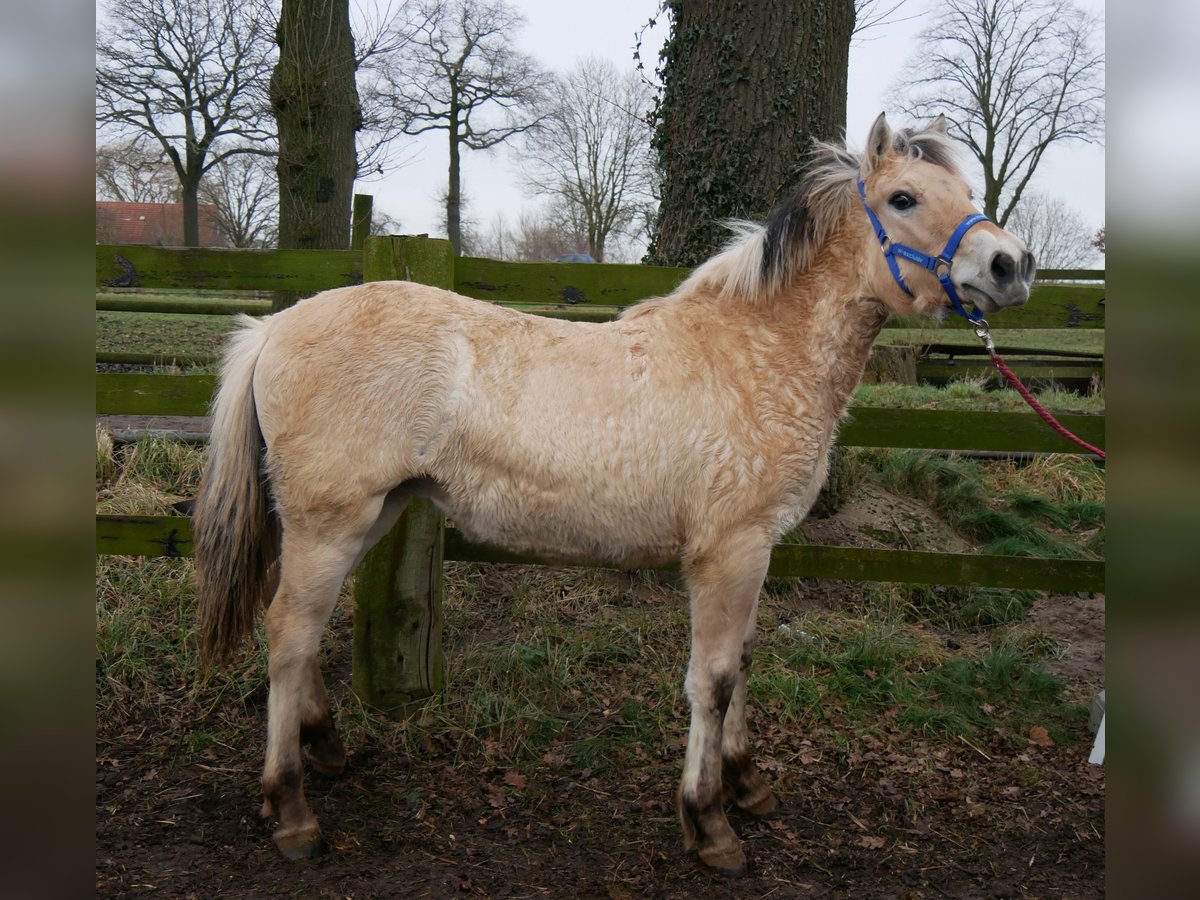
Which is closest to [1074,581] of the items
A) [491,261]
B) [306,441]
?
[491,261]

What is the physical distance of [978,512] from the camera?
19.2ft

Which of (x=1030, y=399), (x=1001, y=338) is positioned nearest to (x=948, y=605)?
(x=1030, y=399)

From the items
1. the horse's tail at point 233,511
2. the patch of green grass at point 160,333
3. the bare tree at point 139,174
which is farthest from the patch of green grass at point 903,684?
the bare tree at point 139,174

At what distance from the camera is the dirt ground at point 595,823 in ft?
9.73

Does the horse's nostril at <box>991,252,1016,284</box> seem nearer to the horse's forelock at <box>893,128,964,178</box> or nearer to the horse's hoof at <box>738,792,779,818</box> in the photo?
the horse's forelock at <box>893,128,964,178</box>

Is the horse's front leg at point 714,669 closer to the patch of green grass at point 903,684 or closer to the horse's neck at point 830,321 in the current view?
the horse's neck at point 830,321

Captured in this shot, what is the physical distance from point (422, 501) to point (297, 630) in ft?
2.93

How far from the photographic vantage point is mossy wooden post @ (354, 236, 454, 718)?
149 inches

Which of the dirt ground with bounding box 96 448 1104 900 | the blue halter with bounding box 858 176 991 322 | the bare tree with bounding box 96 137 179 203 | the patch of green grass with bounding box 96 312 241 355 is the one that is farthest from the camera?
the bare tree with bounding box 96 137 179 203

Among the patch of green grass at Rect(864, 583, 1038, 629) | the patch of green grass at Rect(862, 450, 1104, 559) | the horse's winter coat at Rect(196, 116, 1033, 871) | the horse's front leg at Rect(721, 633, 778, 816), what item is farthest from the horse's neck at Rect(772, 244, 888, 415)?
the patch of green grass at Rect(862, 450, 1104, 559)

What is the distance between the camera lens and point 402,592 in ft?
12.6

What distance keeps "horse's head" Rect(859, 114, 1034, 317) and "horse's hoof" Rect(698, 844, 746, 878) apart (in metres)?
2.04

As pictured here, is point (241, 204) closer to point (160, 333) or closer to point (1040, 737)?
point (160, 333)

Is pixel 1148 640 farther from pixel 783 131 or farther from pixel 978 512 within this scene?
pixel 978 512
